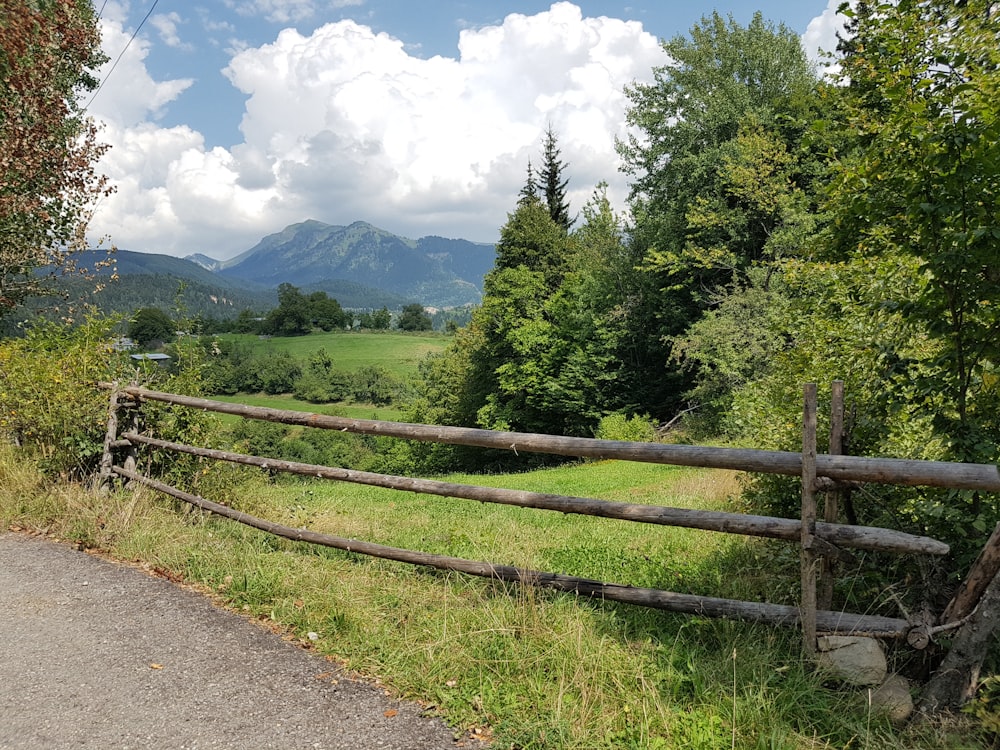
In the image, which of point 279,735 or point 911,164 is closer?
point 279,735

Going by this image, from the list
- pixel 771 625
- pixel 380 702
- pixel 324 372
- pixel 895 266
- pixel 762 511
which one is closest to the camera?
pixel 380 702

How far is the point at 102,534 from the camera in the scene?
→ 6020mm

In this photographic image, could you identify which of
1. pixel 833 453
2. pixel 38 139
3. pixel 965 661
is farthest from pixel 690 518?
pixel 38 139

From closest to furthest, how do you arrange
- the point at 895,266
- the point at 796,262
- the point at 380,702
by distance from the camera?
1. the point at 380,702
2. the point at 895,266
3. the point at 796,262

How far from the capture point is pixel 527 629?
3709 mm

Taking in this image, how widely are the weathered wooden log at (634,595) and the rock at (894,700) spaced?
0.83ft

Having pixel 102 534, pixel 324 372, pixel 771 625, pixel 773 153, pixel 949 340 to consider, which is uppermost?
pixel 773 153

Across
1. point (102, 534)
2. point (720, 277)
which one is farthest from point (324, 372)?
point (102, 534)

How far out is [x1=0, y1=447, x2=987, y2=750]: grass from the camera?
2.98 m

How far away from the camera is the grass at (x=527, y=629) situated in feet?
9.78

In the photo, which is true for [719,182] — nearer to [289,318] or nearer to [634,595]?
[634,595]

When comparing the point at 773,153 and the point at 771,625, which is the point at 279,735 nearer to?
the point at 771,625

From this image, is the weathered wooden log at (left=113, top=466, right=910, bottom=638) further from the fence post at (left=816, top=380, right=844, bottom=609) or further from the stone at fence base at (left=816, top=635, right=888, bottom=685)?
the fence post at (left=816, top=380, right=844, bottom=609)

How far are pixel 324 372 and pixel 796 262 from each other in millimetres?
110320
